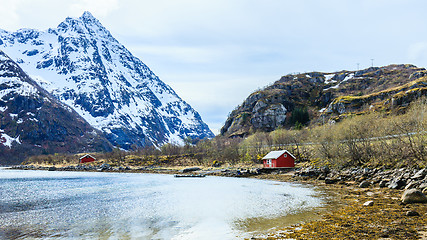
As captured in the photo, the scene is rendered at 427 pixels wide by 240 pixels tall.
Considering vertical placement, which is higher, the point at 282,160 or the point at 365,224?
the point at 282,160

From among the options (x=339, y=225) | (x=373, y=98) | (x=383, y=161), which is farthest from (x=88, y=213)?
(x=373, y=98)

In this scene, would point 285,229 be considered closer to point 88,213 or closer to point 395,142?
point 88,213

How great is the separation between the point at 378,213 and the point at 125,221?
19.3 m

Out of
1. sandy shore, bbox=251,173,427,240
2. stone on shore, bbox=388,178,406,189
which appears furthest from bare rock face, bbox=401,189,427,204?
stone on shore, bbox=388,178,406,189

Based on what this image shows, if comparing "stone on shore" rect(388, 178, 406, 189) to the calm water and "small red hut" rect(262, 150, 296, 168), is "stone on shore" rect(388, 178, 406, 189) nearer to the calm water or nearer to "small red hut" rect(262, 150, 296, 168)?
the calm water

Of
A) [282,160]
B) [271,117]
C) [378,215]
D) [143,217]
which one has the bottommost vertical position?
[143,217]

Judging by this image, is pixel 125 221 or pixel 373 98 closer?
pixel 125 221

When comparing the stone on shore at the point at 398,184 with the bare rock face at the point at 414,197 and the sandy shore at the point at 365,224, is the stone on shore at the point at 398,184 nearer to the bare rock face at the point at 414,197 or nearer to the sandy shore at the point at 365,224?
the sandy shore at the point at 365,224

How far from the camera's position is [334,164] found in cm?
5597

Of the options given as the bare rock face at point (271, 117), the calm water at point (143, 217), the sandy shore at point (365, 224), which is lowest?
the calm water at point (143, 217)

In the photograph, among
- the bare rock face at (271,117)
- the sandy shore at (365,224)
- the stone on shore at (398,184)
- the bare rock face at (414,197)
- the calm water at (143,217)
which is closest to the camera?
the sandy shore at (365,224)

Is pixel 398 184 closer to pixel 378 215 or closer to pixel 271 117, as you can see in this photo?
pixel 378 215

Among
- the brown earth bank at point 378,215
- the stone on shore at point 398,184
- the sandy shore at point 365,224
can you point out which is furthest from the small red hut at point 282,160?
the sandy shore at point 365,224

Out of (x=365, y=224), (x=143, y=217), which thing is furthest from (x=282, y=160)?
(x=365, y=224)
